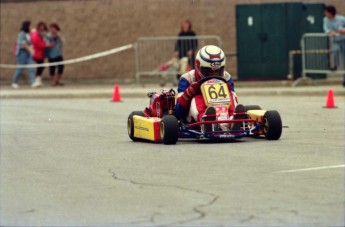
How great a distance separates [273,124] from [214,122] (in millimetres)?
809

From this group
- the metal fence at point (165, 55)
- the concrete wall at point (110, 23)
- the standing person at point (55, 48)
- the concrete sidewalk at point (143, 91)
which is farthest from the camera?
the concrete wall at point (110, 23)

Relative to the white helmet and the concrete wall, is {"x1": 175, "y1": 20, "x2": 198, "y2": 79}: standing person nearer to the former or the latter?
the concrete wall

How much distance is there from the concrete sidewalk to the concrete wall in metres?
2.22

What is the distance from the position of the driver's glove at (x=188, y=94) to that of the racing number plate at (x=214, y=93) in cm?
10

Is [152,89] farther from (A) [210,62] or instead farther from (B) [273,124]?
(B) [273,124]

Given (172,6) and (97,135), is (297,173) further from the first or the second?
(172,6)

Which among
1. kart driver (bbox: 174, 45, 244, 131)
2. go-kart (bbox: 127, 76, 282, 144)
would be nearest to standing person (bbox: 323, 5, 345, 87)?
go-kart (bbox: 127, 76, 282, 144)

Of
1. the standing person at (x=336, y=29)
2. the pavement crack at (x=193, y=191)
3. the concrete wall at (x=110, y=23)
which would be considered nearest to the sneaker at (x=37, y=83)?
the concrete wall at (x=110, y=23)

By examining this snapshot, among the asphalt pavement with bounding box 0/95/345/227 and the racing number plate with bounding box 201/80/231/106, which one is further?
the racing number plate with bounding box 201/80/231/106

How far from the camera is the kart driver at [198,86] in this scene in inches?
604

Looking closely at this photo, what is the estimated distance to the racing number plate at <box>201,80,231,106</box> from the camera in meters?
15.2

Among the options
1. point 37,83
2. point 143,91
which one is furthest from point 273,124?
point 37,83

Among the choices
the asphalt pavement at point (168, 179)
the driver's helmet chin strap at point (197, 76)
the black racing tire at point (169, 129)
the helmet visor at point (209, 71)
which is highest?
the helmet visor at point (209, 71)

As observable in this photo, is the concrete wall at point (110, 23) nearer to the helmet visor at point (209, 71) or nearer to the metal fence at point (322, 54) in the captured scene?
the metal fence at point (322, 54)
